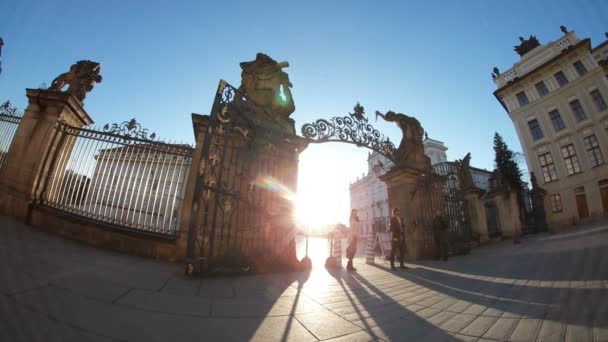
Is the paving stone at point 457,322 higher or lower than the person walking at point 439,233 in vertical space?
lower

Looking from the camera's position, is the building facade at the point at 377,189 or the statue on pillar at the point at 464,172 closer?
the statue on pillar at the point at 464,172

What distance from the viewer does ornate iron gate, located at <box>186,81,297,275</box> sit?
4082 mm

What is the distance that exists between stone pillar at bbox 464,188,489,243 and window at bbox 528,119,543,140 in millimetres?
17945

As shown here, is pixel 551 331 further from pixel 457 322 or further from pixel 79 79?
pixel 79 79

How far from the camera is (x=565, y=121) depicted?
814 inches

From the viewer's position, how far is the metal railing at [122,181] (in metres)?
5.49

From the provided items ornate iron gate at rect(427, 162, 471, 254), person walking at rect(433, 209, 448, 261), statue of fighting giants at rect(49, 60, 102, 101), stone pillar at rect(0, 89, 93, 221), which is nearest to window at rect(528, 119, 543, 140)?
ornate iron gate at rect(427, 162, 471, 254)

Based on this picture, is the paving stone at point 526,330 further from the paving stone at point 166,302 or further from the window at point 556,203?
the window at point 556,203

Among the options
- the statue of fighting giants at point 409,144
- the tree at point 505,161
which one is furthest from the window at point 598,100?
the statue of fighting giants at point 409,144

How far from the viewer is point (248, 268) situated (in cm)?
444

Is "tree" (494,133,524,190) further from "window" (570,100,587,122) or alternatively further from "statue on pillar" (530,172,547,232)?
"statue on pillar" (530,172,547,232)

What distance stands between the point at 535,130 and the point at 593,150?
4.77 m

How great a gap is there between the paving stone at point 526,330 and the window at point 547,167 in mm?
28341

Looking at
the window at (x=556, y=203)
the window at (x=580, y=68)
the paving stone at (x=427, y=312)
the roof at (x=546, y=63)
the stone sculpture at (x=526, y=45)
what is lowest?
the paving stone at (x=427, y=312)
